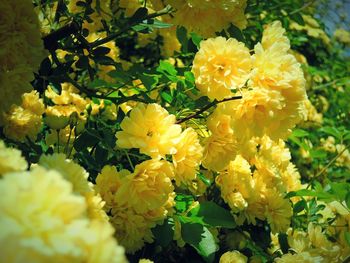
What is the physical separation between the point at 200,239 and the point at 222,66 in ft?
1.53

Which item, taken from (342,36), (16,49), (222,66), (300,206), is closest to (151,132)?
(222,66)

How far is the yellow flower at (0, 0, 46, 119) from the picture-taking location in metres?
1.02

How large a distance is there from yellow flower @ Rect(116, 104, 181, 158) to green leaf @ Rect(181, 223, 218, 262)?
245 millimetres

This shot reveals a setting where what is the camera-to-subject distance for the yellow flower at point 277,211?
1573mm

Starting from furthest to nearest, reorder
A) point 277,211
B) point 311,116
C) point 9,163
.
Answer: point 311,116 < point 277,211 < point 9,163

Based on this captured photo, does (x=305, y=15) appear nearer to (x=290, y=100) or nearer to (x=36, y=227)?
(x=290, y=100)

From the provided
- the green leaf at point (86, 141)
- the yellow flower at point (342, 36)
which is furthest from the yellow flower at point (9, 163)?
the yellow flower at point (342, 36)

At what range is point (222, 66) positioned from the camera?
1.17 meters

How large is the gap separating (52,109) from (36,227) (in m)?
1.34

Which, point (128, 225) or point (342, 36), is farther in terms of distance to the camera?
point (342, 36)

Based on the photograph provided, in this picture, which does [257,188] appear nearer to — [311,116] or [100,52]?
[100,52]

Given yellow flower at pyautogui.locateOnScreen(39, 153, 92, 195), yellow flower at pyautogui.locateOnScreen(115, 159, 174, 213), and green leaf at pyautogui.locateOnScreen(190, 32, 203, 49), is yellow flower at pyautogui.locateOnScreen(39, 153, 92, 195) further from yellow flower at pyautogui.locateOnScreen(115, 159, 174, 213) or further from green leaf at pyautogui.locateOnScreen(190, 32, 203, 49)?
green leaf at pyautogui.locateOnScreen(190, 32, 203, 49)

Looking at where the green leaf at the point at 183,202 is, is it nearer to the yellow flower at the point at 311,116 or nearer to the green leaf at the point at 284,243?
the green leaf at the point at 284,243

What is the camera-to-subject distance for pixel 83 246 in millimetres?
538
